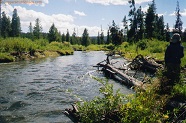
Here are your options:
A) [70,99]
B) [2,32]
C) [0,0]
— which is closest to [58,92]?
[70,99]

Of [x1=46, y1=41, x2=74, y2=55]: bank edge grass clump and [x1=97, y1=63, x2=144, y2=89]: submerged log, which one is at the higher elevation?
[x1=46, y1=41, x2=74, y2=55]: bank edge grass clump

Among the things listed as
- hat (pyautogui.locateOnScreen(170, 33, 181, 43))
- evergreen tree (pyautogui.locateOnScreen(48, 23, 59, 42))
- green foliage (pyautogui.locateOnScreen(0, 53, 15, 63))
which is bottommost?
green foliage (pyautogui.locateOnScreen(0, 53, 15, 63))

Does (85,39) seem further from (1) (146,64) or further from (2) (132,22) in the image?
(1) (146,64)

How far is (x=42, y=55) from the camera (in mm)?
47969

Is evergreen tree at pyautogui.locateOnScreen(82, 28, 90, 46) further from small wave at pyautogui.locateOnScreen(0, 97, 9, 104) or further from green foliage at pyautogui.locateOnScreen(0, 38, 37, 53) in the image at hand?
small wave at pyautogui.locateOnScreen(0, 97, 9, 104)

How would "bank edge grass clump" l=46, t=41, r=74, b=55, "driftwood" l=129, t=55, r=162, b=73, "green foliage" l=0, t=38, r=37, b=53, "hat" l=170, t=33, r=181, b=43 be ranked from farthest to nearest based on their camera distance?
"bank edge grass clump" l=46, t=41, r=74, b=55 < "green foliage" l=0, t=38, r=37, b=53 < "driftwood" l=129, t=55, r=162, b=73 < "hat" l=170, t=33, r=181, b=43

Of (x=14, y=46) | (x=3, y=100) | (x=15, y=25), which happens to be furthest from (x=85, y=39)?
(x=3, y=100)

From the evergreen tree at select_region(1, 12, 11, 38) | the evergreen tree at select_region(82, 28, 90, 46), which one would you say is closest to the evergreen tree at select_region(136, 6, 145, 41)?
the evergreen tree at select_region(82, 28, 90, 46)

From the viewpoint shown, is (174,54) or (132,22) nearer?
(174,54)

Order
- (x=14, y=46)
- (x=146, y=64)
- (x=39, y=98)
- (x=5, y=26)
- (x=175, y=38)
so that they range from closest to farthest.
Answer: (x=175, y=38), (x=39, y=98), (x=146, y=64), (x=14, y=46), (x=5, y=26)

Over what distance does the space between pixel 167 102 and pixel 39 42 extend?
51718mm

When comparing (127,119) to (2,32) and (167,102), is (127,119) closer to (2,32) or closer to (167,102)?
(167,102)

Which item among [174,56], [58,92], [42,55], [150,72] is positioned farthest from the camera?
[42,55]

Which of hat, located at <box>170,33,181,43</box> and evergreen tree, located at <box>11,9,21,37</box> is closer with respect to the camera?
hat, located at <box>170,33,181,43</box>
